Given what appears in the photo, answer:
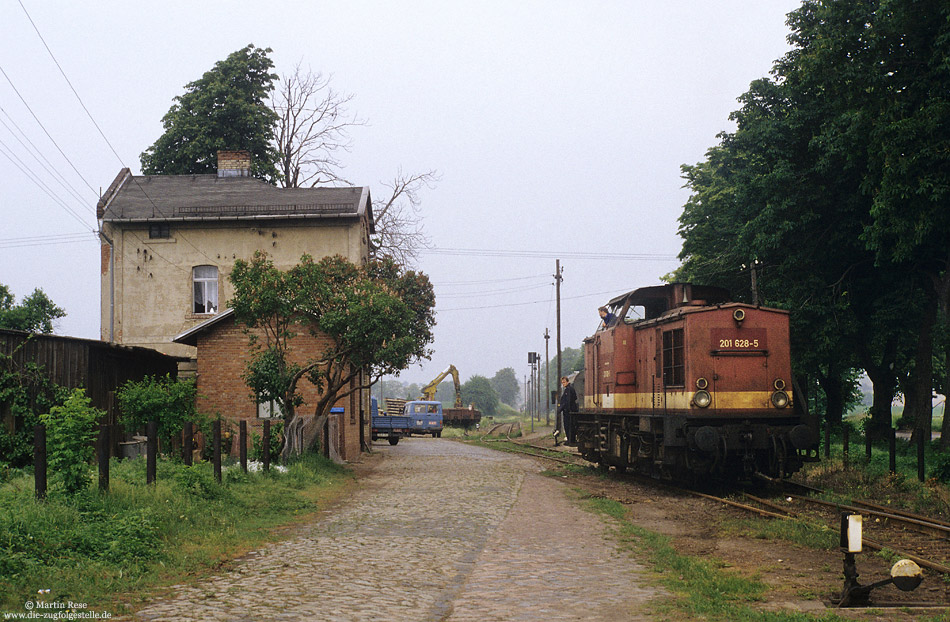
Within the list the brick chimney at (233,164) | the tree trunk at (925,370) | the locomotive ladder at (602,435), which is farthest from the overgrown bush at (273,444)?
the brick chimney at (233,164)

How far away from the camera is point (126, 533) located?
8.54 meters

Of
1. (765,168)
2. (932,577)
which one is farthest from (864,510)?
(765,168)

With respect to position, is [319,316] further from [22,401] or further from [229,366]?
[22,401]

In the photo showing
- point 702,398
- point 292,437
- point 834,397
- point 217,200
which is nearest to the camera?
point 702,398

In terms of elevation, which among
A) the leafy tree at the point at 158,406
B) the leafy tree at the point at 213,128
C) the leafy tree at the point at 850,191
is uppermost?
the leafy tree at the point at 213,128

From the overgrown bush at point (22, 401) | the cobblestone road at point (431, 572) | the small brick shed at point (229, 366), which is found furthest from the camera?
the small brick shed at point (229, 366)

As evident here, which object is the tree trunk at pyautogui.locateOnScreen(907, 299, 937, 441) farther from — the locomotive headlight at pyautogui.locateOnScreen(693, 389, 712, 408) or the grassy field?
the grassy field

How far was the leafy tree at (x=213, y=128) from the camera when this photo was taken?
42.5 m

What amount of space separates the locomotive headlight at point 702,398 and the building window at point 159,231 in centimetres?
A: 2385

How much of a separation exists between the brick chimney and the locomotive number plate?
87.6ft

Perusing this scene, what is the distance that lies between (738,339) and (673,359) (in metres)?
1.25

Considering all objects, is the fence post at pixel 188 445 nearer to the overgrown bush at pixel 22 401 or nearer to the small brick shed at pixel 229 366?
the overgrown bush at pixel 22 401

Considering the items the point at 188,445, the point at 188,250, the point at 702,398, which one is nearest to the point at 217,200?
the point at 188,250

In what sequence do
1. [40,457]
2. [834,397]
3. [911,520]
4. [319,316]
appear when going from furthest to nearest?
[834,397] → [319,316] → [911,520] → [40,457]
